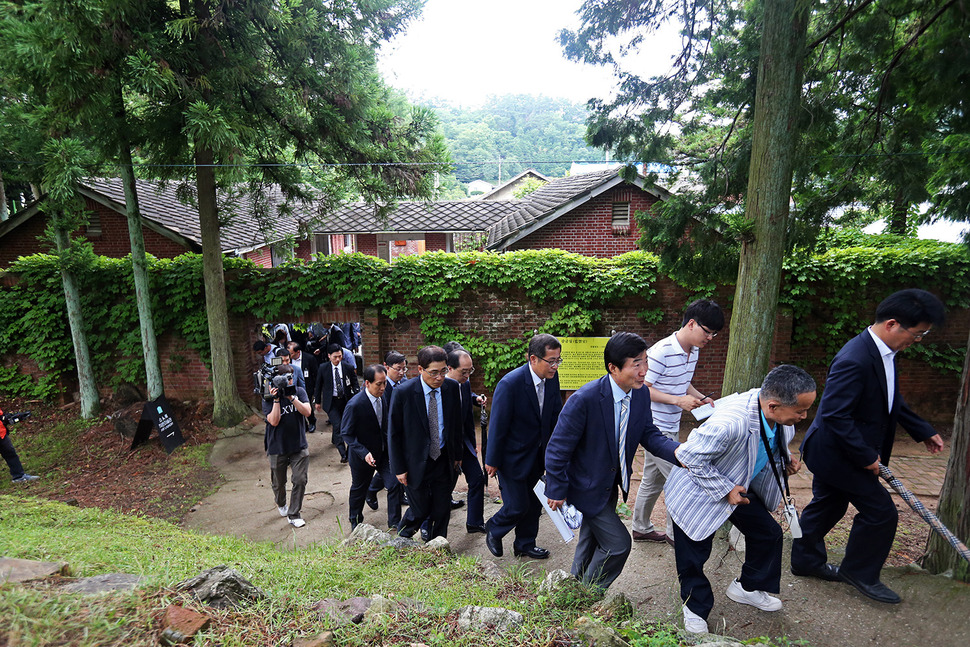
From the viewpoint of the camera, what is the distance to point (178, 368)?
32.5 ft

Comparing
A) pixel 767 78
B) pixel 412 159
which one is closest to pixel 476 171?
A: pixel 412 159

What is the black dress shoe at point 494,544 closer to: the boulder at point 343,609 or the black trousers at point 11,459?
the boulder at point 343,609

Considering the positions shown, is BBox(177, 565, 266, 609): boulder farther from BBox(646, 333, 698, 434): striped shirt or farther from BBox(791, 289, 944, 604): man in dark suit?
BBox(791, 289, 944, 604): man in dark suit

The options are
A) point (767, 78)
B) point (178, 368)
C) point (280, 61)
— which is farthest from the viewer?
point (178, 368)

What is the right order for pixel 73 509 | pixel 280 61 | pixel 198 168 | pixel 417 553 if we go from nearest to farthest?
pixel 417 553 → pixel 73 509 → pixel 280 61 → pixel 198 168

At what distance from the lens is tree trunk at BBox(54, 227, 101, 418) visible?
917 cm

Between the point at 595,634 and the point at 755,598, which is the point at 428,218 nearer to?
the point at 755,598

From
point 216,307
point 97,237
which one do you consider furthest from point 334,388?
point 97,237

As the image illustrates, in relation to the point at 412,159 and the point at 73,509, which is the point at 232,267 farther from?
the point at 73,509

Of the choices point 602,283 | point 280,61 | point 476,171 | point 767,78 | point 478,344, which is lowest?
point 478,344

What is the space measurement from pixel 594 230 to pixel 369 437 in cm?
1067

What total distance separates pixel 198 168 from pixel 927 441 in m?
9.57

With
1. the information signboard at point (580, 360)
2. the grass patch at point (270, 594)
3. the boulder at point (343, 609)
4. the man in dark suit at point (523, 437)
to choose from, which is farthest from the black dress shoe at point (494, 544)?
the information signboard at point (580, 360)

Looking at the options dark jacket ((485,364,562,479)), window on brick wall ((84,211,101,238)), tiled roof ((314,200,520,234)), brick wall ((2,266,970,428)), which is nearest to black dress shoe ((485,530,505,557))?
dark jacket ((485,364,562,479))
